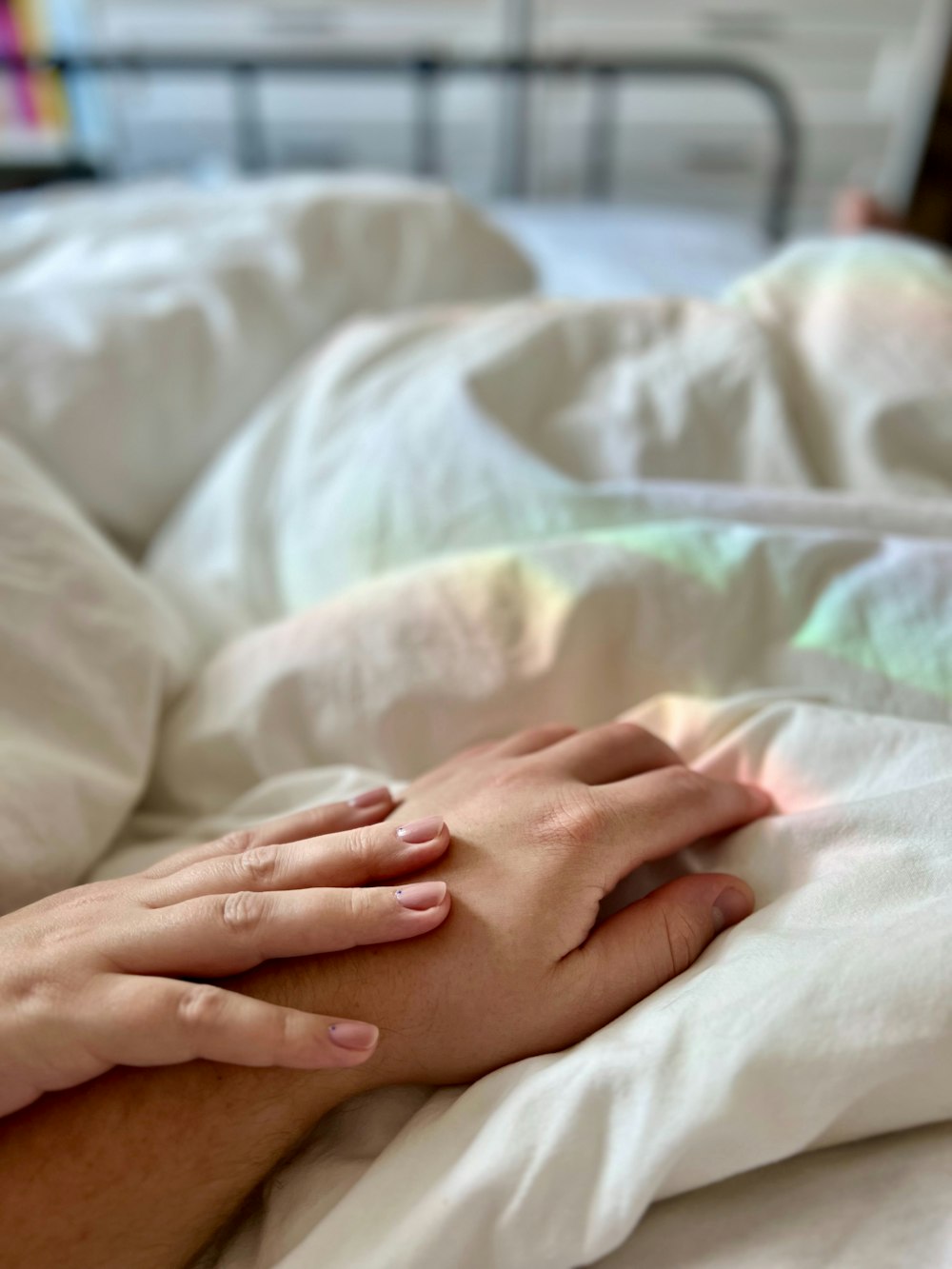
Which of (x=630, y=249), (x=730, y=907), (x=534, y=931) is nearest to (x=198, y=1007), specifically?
(x=534, y=931)

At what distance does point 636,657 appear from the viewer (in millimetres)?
609

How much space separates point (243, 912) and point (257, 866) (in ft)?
0.10

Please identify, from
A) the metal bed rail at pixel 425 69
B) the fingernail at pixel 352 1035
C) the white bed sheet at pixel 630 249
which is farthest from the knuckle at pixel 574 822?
the metal bed rail at pixel 425 69

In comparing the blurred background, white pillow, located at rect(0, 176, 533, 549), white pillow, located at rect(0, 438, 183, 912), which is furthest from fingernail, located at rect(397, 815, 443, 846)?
the blurred background

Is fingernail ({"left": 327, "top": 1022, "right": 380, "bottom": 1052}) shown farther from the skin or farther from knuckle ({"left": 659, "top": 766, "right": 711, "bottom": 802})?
knuckle ({"left": 659, "top": 766, "right": 711, "bottom": 802})

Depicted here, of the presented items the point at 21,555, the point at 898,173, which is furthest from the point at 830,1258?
the point at 898,173

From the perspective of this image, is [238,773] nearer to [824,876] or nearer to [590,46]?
[824,876]

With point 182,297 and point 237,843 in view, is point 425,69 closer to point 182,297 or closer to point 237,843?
point 182,297

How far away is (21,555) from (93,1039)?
0.34 m

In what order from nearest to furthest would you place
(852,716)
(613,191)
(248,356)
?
(852,716) → (248,356) → (613,191)

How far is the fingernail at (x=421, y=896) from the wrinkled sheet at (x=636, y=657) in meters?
0.08

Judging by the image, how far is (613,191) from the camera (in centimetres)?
347

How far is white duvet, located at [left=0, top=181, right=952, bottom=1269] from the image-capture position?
364mm

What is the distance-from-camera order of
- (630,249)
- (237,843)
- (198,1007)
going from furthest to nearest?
(630,249), (237,843), (198,1007)
